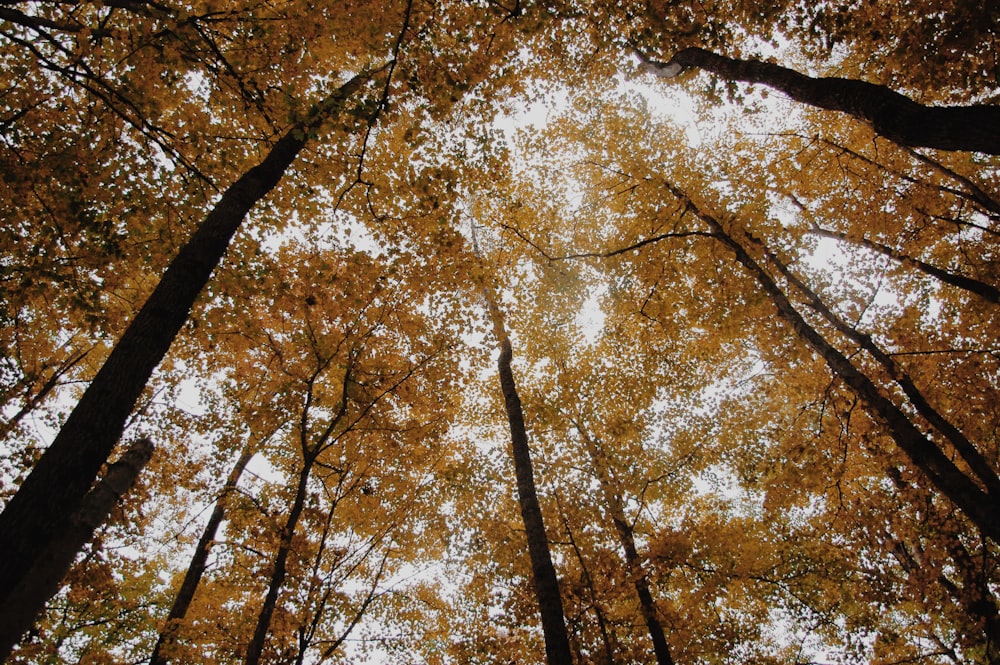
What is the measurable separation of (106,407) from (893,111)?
6.88 metres

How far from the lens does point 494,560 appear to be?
29.9 feet

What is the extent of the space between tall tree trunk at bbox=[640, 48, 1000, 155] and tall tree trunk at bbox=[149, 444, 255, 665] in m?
9.32

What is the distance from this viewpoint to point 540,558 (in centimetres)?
636

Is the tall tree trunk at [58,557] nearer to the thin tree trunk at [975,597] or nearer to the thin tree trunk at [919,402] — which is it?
the thin tree trunk at [919,402]

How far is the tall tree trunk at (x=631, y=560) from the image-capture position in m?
7.50

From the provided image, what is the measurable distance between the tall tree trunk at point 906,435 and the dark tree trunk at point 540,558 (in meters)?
4.94

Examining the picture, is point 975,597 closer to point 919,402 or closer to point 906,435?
point 919,402

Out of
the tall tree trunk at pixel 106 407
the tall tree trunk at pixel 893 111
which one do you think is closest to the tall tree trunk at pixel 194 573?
the tall tree trunk at pixel 106 407

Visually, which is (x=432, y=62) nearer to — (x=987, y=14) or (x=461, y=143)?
(x=461, y=143)

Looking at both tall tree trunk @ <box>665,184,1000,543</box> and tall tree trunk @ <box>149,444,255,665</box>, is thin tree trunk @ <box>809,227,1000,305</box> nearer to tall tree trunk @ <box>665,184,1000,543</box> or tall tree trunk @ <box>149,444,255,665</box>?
tall tree trunk @ <box>665,184,1000,543</box>

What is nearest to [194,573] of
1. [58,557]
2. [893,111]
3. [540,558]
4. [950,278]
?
[540,558]

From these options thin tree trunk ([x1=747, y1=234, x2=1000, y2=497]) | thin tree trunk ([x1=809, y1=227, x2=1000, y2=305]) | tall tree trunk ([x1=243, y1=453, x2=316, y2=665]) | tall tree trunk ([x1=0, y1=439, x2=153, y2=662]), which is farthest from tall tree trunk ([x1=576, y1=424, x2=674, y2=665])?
tall tree trunk ([x1=0, y1=439, x2=153, y2=662])

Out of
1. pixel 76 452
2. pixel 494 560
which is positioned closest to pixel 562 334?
pixel 494 560

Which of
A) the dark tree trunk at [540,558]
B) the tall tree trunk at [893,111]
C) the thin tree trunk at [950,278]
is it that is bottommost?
the dark tree trunk at [540,558]
